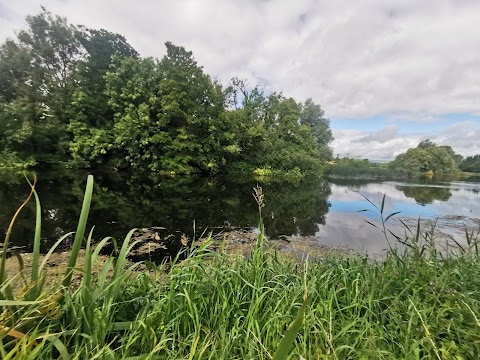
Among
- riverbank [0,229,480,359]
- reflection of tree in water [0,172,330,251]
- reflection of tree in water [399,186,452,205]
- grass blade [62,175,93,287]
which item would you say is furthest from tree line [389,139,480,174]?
grass blade [62,175,93,287]

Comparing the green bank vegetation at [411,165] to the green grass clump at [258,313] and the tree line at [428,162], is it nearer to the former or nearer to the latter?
the tree line at [428,162]

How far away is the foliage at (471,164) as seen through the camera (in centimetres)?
4508

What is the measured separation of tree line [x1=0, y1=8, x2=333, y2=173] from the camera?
1934cm

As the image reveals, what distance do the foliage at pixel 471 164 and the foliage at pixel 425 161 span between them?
12.9ft

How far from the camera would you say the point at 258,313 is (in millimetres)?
1917

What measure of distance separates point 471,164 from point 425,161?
17731 mm

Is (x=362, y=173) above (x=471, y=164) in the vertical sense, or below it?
below

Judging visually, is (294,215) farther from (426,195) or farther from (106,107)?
(106,107)

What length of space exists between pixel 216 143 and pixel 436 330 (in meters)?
21.7

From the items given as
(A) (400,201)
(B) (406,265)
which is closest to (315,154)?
(A) (400,201)

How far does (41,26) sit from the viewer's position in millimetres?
21312

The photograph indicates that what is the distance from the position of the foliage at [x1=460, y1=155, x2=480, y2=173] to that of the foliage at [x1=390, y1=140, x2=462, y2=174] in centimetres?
392

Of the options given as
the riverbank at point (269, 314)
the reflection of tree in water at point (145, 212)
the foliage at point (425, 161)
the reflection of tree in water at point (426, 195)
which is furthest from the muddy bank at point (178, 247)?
the foliage at point (425, 161)

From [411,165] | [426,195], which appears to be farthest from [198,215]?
[411,165]
